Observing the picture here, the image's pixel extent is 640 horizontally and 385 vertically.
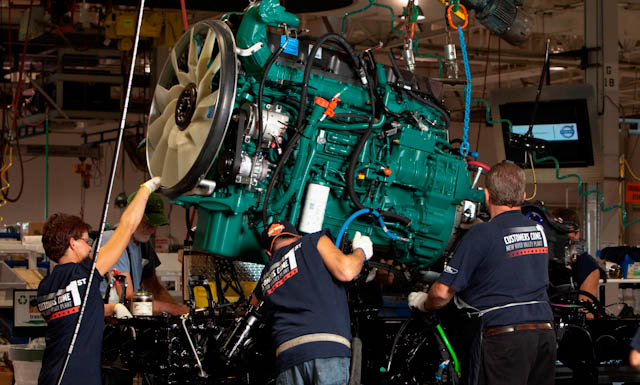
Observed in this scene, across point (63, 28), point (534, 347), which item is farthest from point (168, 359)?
A: point (63, 28)

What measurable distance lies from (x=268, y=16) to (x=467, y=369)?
6.33ft

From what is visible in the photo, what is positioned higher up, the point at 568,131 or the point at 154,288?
the point at 568,131

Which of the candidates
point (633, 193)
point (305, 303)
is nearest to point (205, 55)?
point (305, 303)

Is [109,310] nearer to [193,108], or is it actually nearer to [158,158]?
[158,158]

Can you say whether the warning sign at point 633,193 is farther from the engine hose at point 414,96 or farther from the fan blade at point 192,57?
the fan blade at point 192,57

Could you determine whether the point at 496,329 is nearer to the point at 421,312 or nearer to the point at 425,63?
the point at 421,312

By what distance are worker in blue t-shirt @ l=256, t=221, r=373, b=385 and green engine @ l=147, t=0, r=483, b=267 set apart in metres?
0.67

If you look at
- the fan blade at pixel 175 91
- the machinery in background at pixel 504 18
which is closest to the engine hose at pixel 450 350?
the fan blade at pixel 175 91

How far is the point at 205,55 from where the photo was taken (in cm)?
382

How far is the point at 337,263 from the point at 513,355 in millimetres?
918

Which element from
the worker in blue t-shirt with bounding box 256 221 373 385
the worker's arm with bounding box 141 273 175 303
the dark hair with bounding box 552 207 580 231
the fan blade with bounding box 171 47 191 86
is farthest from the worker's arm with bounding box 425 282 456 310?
the worker's arm with bounding box 141 273 175 303

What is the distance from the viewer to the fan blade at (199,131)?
365 centimetres

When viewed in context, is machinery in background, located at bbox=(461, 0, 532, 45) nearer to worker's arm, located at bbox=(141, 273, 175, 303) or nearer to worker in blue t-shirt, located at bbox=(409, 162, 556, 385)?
worker in blue t-shirt, located at bbox=(409, 162, 556, 385)

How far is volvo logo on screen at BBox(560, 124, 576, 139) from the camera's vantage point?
7.13 meters
